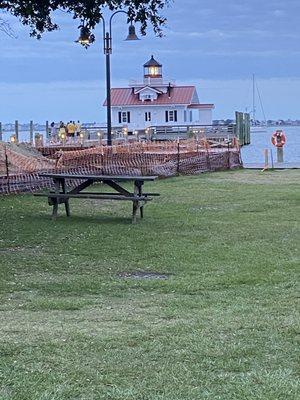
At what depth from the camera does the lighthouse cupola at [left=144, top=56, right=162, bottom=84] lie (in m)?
75.9

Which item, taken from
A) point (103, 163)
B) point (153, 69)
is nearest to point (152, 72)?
point (153, 69)

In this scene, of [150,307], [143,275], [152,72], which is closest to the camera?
[150,307]

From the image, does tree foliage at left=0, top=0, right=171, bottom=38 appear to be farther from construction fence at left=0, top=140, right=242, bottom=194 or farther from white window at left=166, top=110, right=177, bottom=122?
white window at left=166, top=110, right=177, bottom=122

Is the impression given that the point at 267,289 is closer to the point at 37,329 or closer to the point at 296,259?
the point at 296,259

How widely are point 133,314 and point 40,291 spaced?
60.7 inches

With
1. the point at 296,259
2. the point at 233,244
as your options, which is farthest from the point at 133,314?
the point at 233,244

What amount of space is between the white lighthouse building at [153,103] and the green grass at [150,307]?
63.1 m

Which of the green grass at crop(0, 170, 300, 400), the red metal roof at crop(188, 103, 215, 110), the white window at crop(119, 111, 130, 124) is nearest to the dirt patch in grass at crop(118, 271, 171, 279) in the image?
the green grass at crop(0, 170, 300, 400)

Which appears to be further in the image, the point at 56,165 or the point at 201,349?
the point at 56,165

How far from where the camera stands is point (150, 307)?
6547mm

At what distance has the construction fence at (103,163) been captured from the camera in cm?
Answer: 1922

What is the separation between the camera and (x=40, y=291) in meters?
7.39

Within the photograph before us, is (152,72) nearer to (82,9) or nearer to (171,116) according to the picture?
(171,116)

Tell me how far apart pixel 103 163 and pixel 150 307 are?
17038 mm
